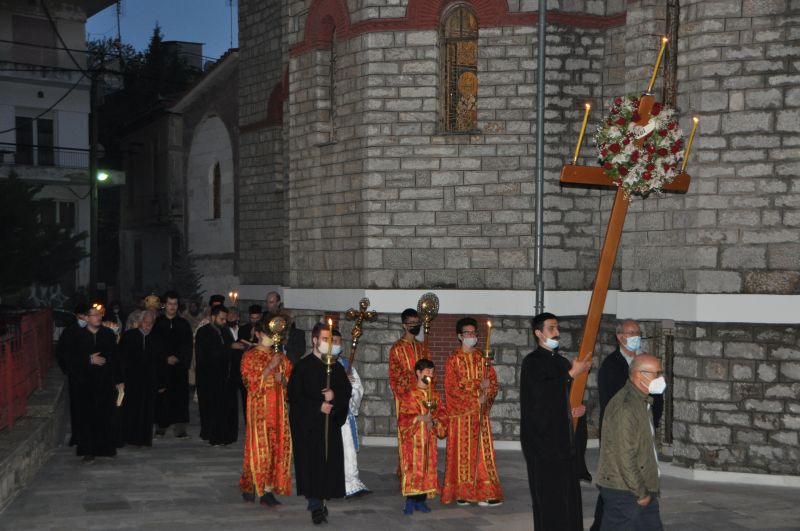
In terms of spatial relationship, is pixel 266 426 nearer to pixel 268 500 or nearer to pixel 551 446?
pixel 268 500

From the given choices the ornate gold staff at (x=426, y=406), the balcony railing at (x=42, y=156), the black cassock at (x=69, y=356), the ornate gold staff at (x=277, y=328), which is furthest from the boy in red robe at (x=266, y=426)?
the balcony railing at (x=42, y=156)

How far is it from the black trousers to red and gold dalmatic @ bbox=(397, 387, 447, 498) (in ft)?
11.7

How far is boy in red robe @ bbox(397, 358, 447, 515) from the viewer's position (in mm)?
10945

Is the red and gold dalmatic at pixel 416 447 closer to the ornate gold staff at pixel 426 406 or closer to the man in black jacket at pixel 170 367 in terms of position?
the ornate gold staff at pixel 426 406

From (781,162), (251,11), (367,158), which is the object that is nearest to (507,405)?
(367,158)

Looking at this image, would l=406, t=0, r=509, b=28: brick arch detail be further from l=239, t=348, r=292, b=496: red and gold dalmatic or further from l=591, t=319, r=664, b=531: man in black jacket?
l=591, t=319, r=664, b=531: man in black jacket

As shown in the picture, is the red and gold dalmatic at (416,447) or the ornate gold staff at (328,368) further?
the red and gold dalmatic at (416,447)

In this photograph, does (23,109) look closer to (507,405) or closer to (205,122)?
(205,122)

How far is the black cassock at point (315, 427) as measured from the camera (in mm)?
10516

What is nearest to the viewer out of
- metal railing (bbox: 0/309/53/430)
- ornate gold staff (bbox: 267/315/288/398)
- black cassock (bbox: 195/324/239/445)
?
ornate gold staff (bbox: 267/315/288/398)

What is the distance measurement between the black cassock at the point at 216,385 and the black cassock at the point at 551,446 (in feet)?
24.2

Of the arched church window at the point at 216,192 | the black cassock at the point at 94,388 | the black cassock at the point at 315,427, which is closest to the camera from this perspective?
the black cassock at the point at 315,427

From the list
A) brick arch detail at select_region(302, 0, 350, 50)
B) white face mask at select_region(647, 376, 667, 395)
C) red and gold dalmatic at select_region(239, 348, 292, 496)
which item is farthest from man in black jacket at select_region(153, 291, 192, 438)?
white face mask at select_region(647, 376, 667, 395)

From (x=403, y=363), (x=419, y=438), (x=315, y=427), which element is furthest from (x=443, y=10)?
(x=315, y=427)
